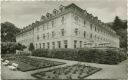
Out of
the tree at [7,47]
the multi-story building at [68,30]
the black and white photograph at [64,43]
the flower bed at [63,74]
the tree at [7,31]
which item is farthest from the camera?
the tree at [7,31]

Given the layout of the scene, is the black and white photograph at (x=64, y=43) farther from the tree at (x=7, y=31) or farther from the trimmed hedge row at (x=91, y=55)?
the tree at (x=7, y=31)

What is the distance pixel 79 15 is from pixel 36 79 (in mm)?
19940

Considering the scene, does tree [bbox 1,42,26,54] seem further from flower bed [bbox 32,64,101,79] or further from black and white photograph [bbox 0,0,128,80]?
flower bed [bbox 32,64,101,79]

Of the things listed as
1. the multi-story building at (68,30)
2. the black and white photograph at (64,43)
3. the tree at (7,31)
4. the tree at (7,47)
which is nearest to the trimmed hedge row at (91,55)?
the black and white photograph at (64,43)

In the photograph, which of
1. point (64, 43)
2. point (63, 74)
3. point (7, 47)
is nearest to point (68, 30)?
point (64, 43)

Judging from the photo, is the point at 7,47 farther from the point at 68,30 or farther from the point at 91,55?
the point at 91,55

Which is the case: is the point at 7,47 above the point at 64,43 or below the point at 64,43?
below

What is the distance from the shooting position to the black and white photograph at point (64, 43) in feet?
Result: 32.5

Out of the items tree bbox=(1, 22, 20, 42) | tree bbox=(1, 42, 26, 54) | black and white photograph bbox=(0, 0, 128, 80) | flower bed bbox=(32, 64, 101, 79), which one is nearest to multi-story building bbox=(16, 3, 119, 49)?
black and white photograph bbox=(0, 0, 128, 80)

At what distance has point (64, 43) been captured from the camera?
2595 centimetres

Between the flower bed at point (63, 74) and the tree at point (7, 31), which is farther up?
the tree at point (7, 31)

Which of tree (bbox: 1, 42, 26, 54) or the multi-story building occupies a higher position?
the multi-story building

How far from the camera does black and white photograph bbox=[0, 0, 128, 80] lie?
9898 millimetres

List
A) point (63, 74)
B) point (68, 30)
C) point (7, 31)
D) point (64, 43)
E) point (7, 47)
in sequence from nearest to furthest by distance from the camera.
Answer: point (63, 74) < point (68, 30) < point (64, 43) < point (7, 47) < point (7, 31)
